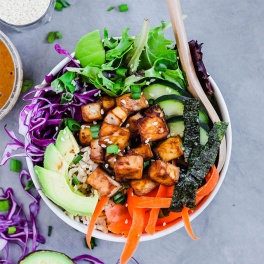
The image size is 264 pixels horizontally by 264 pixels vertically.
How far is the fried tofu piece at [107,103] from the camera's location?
246 cm

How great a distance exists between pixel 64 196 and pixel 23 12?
3.26 ft

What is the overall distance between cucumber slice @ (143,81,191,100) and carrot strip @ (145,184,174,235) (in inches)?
15.3

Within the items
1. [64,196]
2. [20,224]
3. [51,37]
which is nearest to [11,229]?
[20,224]

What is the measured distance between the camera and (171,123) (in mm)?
2432

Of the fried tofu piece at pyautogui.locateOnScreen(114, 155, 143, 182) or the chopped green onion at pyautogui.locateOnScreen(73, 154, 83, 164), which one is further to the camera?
the chopped green onion at pyautogui.locateOnScreen(73, 154, 83, 164)

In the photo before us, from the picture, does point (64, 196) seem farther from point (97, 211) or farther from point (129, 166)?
point (129, 166)

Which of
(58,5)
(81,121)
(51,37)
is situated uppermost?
(58,5)

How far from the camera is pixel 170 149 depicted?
2365 mm

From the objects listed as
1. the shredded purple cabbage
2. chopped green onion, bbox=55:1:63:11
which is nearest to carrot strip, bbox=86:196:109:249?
the shredded purple cabbage

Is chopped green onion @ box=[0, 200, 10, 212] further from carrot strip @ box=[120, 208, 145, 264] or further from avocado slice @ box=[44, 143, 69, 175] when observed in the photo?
carrot strip @ box=[120, 208, 145, 264]

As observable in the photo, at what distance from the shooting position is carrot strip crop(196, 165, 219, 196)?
239cm

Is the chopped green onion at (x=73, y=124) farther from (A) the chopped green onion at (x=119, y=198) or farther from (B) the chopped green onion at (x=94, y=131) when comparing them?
(A) the chopped green onion at (x=119, y=198)

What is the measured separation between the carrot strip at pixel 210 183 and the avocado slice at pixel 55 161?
1.86 ft

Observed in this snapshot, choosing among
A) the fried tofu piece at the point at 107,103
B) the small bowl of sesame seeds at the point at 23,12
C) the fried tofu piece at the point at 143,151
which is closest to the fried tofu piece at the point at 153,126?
the fried tofu piece at the point at 143,151
